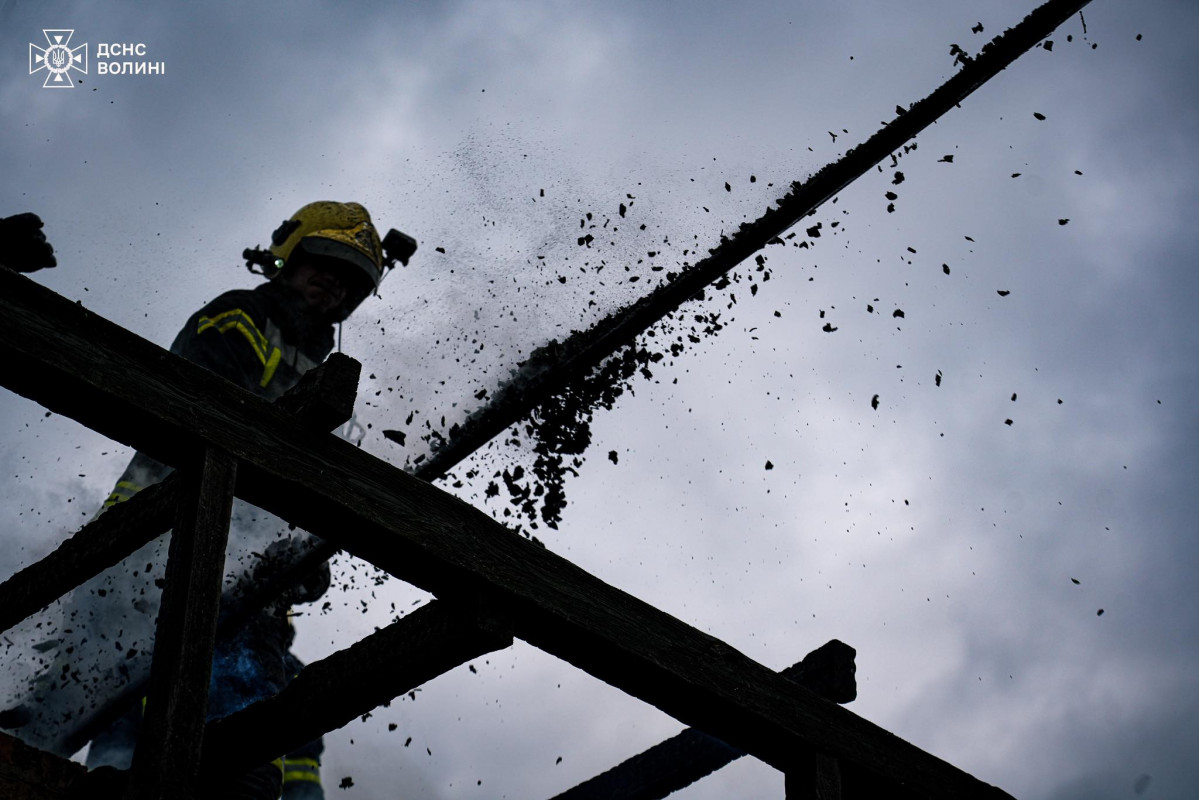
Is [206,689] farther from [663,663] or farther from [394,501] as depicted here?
[663,663]

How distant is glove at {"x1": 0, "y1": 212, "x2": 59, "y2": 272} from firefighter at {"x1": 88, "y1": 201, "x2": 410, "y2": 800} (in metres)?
2.10

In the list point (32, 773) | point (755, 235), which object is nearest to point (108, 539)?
point (32, 773)

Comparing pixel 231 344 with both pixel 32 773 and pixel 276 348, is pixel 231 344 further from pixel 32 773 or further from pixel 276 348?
pixel 32 773

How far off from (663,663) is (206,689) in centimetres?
148

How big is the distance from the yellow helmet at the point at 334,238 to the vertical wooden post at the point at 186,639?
4635mm

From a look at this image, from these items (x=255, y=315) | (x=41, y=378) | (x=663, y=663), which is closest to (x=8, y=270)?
(x=41, y=378)

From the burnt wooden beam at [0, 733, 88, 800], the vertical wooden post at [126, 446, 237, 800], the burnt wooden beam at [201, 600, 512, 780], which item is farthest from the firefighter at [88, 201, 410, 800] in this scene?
the vertical wooden post at [126, 446, 237, 800]

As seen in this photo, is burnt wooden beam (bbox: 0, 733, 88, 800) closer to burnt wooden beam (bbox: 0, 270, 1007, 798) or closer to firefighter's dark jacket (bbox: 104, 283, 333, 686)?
burnt wooden beam (bbox: 0, 270, 1007, 798)

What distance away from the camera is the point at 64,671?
594 centimetres

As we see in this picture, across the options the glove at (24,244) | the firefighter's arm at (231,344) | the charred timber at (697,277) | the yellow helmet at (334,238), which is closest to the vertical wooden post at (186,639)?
the glove at (24,244)

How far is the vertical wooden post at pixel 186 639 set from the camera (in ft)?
8.71

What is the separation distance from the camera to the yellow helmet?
302 inches

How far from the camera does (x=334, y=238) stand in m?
7.70

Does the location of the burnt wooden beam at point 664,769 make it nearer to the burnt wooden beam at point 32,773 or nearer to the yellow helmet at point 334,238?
the burnt wooden beam at point 32,773
